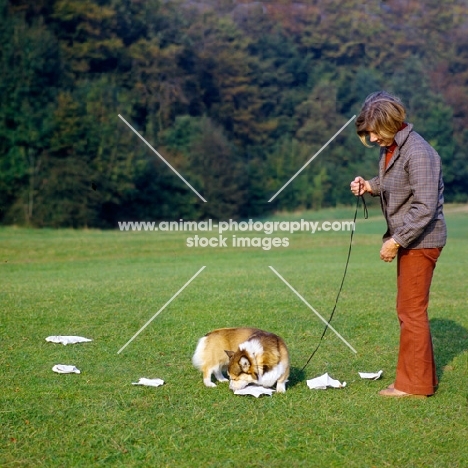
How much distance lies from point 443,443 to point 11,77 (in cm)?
3115

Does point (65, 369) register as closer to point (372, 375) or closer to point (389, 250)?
point (372, 375)

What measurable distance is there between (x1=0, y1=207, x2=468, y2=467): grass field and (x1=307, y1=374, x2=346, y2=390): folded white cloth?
2.7 inches

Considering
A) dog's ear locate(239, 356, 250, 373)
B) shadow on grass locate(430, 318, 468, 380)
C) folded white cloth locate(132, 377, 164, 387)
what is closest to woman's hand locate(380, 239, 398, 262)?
dog's ear locate(239, 356, 250, 373)

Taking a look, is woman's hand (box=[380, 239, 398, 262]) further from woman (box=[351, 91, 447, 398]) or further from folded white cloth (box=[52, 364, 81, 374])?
folded white cloth (box=[52, 364, 81, 374])

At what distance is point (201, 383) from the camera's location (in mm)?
6793

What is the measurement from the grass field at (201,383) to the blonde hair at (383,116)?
2053 millimetres

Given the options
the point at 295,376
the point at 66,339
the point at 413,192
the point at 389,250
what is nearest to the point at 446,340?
the point at 295,376

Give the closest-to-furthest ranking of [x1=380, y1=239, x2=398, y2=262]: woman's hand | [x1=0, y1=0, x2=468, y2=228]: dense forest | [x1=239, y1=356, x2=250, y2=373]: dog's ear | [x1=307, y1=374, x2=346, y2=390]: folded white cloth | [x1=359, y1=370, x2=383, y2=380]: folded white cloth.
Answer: [x1=380, y1=239, x2=398, y2=262]: woman's hand < [x1=239, y1=356, x2=250, y2=373]: dog's ear < [x1=307, y1=374, x2=346, y2=390]: folded white cloth < [x1=359, y1=370, x2=383, y2=380]: folded white cloth < [x1=0, y1=0, x2=468, y2=228]: dense forest

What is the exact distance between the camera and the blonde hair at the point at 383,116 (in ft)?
20.1

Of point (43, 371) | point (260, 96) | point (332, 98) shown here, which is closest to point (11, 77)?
point (260, 96)

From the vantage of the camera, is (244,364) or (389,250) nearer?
(389,250)

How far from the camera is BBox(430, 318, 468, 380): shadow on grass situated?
26.1 feet

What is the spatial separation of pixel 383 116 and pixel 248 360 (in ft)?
7.01

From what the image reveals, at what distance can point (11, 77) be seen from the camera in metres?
33.6
